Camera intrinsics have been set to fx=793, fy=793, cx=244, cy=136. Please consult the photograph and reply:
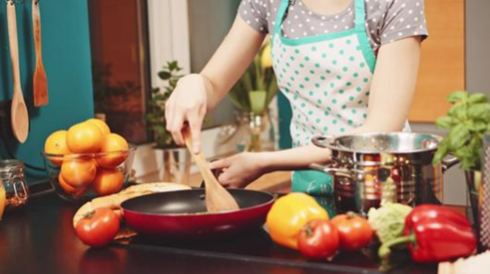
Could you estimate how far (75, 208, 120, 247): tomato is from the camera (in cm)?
149

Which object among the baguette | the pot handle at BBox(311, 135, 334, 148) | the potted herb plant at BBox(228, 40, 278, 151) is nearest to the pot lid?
the pot handle at BBox(311, 135, 334, 148)

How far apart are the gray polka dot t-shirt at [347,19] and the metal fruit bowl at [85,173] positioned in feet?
1.65

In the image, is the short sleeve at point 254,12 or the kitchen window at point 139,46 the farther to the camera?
the kitchen window at point 139,46

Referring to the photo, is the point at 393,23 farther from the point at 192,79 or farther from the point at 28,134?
the point at 28,134

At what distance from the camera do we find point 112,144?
1956 millimetres

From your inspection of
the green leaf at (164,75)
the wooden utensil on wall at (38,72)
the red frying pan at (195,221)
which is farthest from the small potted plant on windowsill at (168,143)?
the red frying pan at (195,221)

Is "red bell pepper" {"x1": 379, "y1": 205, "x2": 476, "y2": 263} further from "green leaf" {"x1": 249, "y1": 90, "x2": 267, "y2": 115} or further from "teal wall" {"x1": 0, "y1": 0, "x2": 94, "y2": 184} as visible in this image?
"green leaf" {"x1": 249, "y1": 90, "x2": 267, "y2": 115}

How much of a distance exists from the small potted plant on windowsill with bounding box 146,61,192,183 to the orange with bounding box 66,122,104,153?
1199mm

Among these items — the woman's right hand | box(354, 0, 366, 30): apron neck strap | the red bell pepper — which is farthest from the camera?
box(354, 0, 366, 30): apron neck strap

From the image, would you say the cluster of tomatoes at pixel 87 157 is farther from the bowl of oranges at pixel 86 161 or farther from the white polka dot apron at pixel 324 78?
the white polka dot apron at pixel 324 78

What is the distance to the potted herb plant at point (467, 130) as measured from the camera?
1.30 meters

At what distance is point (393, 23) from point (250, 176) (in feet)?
1.63

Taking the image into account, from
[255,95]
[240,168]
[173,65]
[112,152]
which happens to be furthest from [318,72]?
[255,95]

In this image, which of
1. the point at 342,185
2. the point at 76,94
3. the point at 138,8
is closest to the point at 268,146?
the point at 138,8
